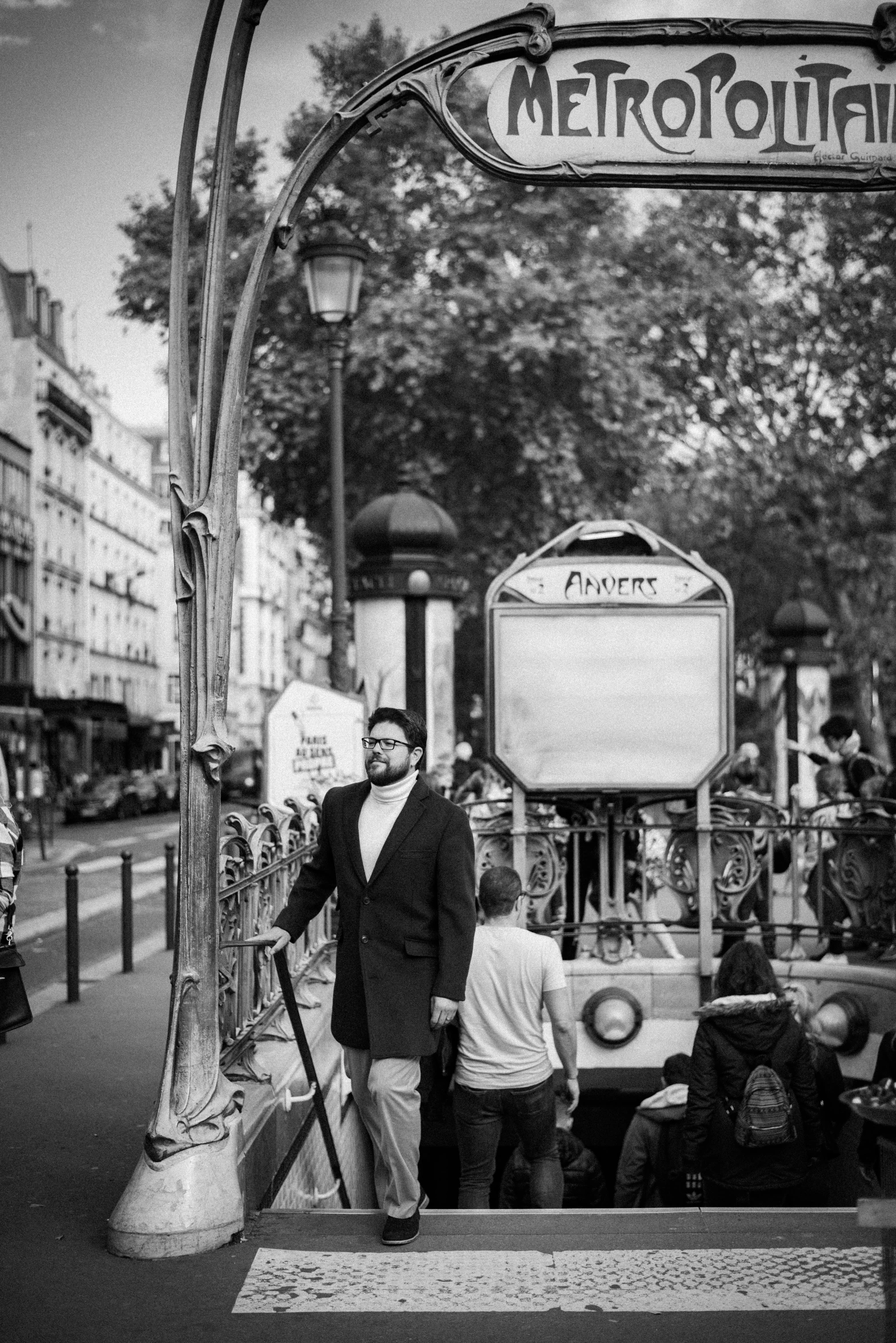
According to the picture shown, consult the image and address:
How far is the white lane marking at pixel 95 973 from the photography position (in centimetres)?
1070

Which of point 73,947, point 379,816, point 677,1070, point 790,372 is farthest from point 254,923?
point 790,372

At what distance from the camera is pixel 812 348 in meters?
31.9

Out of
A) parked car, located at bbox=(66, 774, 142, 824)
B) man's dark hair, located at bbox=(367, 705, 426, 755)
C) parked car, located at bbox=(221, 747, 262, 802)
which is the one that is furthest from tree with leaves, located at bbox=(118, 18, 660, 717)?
man's dark hair, located at bbox=(367, 705, 426, 755)

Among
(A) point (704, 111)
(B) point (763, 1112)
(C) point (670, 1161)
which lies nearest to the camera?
(A) point (704, 111)

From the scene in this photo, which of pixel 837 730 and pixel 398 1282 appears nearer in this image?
pixel 398 1282

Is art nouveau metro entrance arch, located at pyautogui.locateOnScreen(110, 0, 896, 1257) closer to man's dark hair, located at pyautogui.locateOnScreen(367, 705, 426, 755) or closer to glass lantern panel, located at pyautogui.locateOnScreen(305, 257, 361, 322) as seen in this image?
man's dark hair, located at pyautogui.locateOnScreen(367, 705, 426, 755)

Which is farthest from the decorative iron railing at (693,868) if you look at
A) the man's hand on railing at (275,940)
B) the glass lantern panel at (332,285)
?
the glass lantern panel at (332,285)

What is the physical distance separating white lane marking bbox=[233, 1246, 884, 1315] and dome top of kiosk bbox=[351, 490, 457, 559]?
372 inches

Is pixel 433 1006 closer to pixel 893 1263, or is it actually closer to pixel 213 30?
pixel 893 1263

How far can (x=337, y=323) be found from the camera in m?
13.8

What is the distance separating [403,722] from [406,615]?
827cm

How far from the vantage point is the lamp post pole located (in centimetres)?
1395

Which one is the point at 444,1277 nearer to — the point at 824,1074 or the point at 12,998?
the point at 12,998

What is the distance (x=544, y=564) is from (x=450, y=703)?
4275 mm
